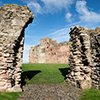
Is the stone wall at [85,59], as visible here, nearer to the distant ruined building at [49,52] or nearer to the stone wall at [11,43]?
the stone wall at [11,43]

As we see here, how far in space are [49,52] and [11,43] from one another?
82.8 ft

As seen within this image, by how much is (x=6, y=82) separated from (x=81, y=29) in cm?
631

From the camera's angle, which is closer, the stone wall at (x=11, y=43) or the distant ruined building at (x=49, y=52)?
the stone wall at (x=11, y=43)

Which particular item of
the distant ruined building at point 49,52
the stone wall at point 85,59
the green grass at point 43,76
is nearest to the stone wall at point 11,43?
the green grass at point 43,76

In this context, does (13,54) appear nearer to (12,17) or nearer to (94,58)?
(12,17)

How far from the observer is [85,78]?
7.05 m

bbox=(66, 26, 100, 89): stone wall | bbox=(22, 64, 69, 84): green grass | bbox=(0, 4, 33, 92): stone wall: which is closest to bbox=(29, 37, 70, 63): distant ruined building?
bbox=(22, 64, 69, 84): green grass

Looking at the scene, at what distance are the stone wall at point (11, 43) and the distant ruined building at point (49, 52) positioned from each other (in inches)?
903

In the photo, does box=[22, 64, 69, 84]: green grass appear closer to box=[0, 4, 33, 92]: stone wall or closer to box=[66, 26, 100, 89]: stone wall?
box=[66, 26, 100, 89]: stone wall

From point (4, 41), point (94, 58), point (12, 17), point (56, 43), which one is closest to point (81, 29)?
point (94, 58)

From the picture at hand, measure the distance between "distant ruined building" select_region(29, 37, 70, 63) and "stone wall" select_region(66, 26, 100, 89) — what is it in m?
20.7

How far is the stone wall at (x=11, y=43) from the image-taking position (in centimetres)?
552

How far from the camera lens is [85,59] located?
716cm

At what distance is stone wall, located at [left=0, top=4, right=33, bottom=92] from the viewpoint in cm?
552
